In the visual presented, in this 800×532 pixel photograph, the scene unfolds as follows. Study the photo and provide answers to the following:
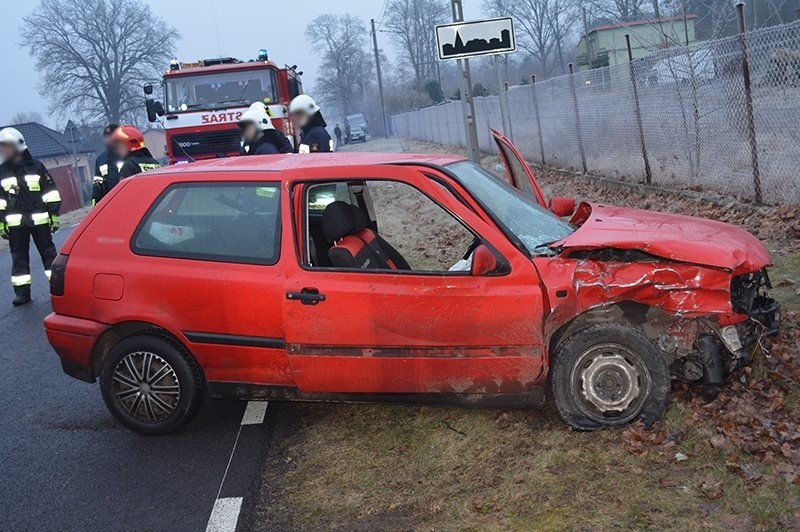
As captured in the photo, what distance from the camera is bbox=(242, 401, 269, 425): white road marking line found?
17.3ft

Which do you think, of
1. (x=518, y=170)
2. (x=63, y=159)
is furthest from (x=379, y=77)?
(x=518, y=170)

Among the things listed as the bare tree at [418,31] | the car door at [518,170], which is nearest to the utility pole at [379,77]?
the bare tree at [418,31]

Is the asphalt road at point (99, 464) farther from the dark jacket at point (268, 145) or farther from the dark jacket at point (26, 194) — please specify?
the dark jacket at point (26, 194)

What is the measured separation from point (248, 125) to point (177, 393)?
4926 millimetres

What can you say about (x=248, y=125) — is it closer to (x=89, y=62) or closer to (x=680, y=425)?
(x=680, y=425)

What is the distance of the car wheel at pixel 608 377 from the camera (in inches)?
166

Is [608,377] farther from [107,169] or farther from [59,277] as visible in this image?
[107,169]

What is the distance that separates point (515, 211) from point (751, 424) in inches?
69.5

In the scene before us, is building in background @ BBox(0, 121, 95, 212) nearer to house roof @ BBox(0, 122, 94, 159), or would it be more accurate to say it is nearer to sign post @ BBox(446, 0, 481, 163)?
house roof @ BBox(0, 122, 94, 159)

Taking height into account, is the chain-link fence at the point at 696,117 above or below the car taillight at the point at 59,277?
above

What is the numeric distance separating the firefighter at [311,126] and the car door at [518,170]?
3.92 m

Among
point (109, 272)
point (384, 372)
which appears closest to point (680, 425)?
point (384, 372)

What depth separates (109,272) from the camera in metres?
4.96

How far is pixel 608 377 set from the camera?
14.0ft
